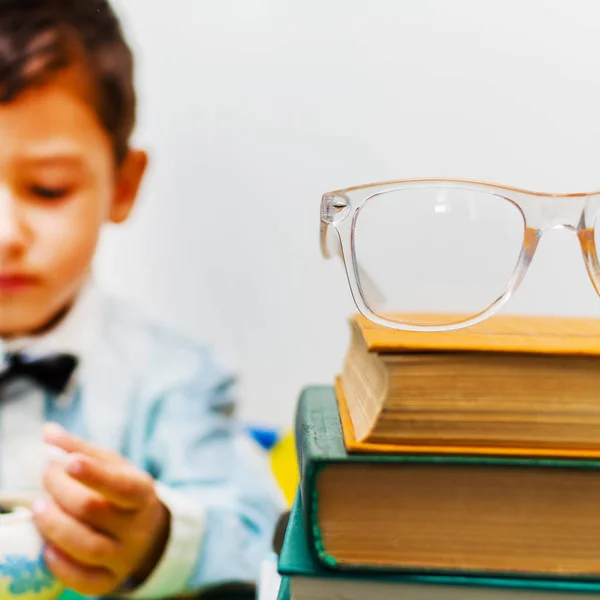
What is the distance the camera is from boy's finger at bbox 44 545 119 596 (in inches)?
17.8

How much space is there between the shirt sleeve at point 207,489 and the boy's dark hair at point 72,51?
0.91 feet

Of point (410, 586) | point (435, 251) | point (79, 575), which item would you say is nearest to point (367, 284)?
point (435, 251)

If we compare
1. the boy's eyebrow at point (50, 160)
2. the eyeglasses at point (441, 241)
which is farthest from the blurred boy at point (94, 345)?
the eyeglasses at point (441, 241)

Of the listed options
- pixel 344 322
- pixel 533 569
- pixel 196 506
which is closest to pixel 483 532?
pixel 533 569

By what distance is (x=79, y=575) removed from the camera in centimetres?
47

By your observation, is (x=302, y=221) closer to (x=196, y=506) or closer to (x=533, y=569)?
(x=196, y=506)

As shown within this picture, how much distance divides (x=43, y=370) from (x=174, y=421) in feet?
0.46

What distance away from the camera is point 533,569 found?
0.34 meters

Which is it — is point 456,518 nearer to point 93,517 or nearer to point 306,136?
point 93,517

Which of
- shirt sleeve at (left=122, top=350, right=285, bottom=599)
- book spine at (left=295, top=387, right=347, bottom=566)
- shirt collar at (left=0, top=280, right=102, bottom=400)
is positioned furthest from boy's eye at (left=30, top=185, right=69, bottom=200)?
book spine at (left=295, top=387, right=347, bottom=566)

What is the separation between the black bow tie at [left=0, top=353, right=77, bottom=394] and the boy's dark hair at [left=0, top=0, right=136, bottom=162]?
0.22m

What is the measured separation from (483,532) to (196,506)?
30 cm

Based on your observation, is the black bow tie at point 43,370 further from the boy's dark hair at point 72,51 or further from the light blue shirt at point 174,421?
the boy's dark hair at point 72,51

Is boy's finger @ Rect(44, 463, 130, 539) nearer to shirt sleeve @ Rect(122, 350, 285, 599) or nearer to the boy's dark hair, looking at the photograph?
shirt sleeve @ Rect(122, 350, 285, 599)
